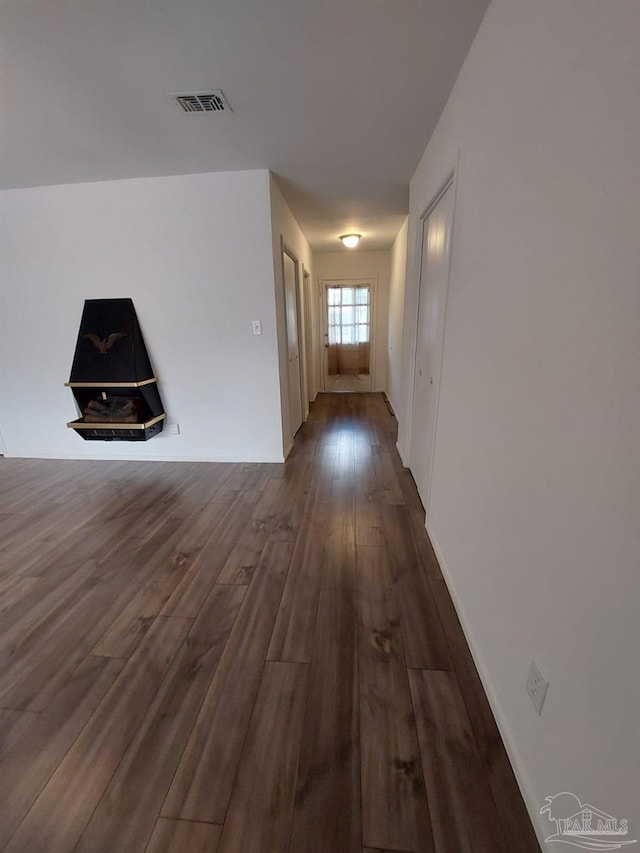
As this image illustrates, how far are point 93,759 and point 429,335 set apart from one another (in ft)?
8.48

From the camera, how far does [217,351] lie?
3115 mm

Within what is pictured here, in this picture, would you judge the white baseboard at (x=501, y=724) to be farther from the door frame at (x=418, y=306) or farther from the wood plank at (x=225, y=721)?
the wood plank at (x=225, y=721)

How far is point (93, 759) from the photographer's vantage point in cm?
107

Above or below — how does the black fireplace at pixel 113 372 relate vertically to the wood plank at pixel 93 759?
above

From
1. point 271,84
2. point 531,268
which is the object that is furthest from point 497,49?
point 271,84

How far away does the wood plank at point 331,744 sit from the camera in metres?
Answer: 0.90

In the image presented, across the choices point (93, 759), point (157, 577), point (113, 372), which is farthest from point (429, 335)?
point (113, 372)

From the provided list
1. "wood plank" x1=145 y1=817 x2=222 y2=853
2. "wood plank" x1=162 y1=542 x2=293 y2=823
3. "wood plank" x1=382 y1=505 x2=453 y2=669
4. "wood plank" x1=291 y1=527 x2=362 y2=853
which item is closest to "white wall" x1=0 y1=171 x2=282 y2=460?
"wood plank" x1=382 y1=505 x2=453 y2=669

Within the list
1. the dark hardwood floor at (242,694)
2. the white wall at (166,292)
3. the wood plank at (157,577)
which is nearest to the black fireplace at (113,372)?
the white wall at (166,292)

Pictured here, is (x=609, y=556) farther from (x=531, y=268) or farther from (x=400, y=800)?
(x=400, y=800)

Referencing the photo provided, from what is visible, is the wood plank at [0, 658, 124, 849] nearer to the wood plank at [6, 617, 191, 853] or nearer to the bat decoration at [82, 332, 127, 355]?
the wood plank at [6, 617, 191, 853]

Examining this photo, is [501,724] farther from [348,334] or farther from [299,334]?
[348,334]

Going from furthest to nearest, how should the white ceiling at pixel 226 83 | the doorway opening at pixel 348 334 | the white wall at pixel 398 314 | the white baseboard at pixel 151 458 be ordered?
the doorway opening at pixel 348 334 < the white wall at pixel 398 314 < the white baseboard at pixel 151 458 < the white ceiling at pixel 226 83

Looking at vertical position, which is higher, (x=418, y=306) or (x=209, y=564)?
(x=418, y=306)
